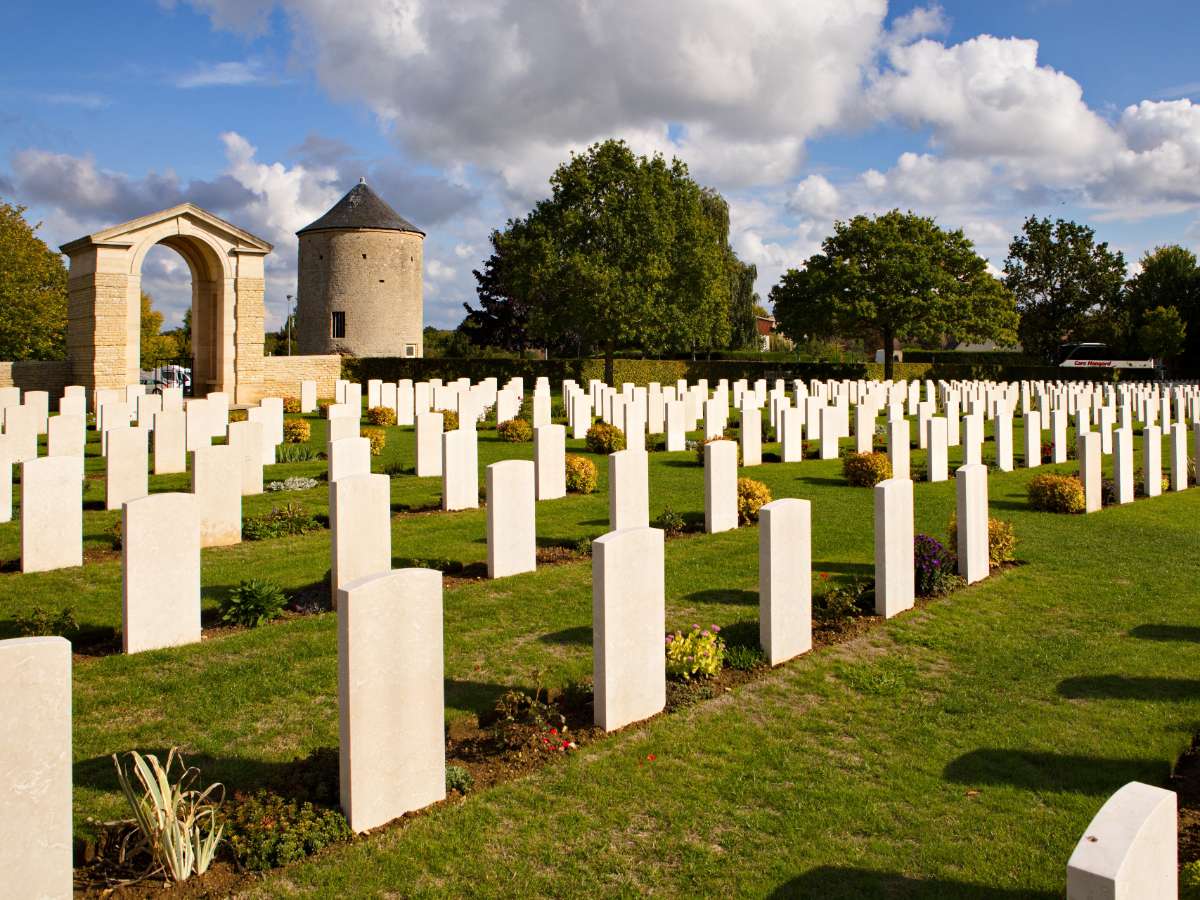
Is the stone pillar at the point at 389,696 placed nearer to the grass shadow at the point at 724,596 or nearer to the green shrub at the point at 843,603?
the grass shadow at the point at 724,596

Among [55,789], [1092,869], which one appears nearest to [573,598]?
[55,789]

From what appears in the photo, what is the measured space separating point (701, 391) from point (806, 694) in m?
18.6

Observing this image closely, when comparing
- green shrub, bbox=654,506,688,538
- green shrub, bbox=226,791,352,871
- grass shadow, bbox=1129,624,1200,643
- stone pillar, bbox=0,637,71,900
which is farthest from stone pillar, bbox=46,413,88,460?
grass shadow, bbox=1129,624,1200,643

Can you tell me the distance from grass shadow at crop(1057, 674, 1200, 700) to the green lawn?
19 millimetres

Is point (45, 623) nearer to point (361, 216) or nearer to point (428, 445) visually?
point (428, 445)

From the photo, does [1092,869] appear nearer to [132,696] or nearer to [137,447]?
[132,696]

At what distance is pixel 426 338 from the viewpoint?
243 ft

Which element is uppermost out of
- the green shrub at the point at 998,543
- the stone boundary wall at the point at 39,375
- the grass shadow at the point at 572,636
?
the stone boundary wall at the point at 39,375

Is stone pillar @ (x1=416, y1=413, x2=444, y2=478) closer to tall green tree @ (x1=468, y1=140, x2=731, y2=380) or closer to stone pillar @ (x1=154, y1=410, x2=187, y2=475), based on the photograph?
stone pillar @ (x1=154, y1=410, x2=187, y2=475)

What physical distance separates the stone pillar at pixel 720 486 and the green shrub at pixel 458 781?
6.15 metres

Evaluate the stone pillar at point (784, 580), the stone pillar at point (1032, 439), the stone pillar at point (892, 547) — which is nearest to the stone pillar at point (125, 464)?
the stone pillar at point (784, 580)

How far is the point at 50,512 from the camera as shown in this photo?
851 cm

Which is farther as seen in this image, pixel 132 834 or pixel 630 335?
pixel 630 335

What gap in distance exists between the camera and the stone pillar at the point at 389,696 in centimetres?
421
